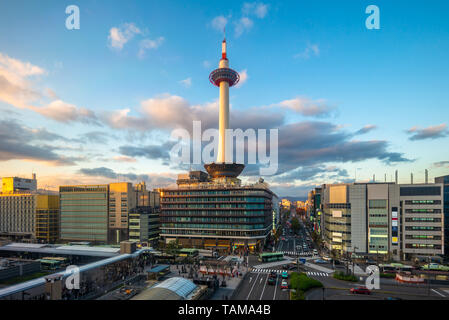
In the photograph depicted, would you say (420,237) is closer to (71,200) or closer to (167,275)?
(167,275)

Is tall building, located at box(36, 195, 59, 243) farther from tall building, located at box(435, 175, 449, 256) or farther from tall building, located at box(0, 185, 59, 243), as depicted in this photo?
tall building, located at box(435, 175, 449, 256)

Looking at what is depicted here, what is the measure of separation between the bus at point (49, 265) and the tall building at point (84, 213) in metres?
42.4

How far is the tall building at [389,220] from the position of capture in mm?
74750

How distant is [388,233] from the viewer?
7819 centimetres

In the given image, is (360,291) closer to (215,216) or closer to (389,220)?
(389,220)

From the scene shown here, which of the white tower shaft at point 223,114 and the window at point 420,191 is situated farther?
the white tower shaft at point 223,114

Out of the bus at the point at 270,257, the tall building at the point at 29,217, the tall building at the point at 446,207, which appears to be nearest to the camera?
the bus at the point at 270,257

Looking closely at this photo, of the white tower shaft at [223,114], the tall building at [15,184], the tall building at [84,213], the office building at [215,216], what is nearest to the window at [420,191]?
the office building at [215,216]

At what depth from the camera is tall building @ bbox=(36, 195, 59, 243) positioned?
113 m

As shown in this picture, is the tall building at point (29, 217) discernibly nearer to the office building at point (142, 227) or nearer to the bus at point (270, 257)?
the office building at point (142, 227)

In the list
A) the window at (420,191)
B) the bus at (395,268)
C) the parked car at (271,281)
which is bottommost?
the bus at (395,268)

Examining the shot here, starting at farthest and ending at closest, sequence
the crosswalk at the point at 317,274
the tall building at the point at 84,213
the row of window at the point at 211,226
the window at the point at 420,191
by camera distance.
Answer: the tall building at the point at 84,213
the row of window at the point at 211,226
the window at the point at 420,191
the crosswalk at the point at 317,274
